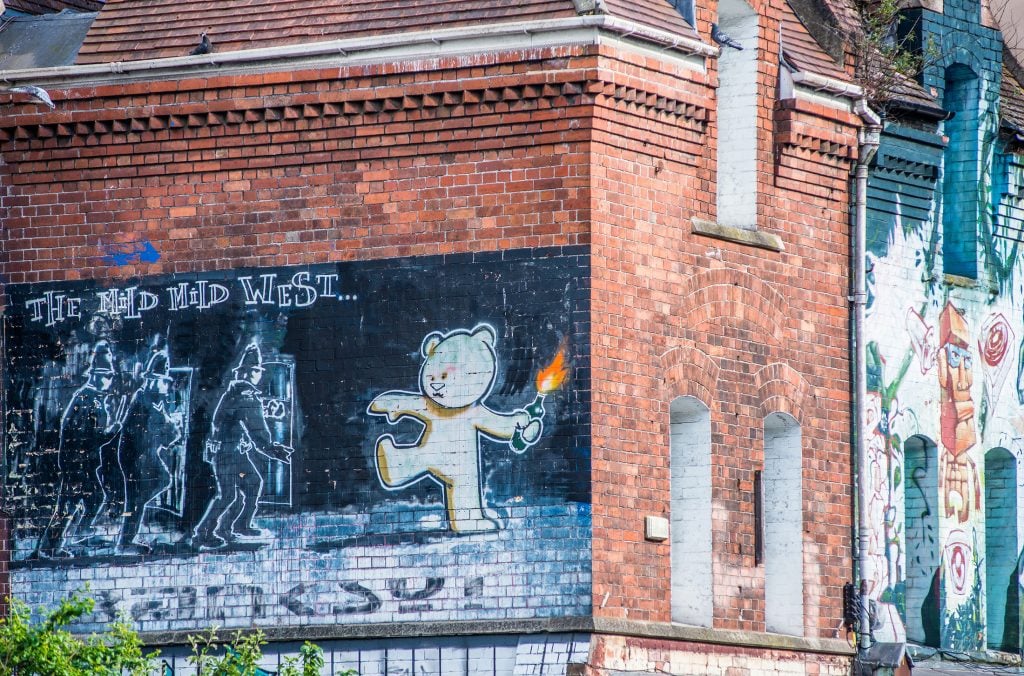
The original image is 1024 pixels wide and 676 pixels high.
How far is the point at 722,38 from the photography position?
77.5 feet

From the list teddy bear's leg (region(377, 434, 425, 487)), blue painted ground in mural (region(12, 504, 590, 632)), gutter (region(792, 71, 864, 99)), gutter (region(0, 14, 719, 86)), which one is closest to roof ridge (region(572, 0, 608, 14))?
gutter (region(0, 14, 719, 86))

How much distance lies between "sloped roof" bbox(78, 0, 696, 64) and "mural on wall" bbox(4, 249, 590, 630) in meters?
2.30

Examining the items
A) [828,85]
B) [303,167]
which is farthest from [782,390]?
[303,167]

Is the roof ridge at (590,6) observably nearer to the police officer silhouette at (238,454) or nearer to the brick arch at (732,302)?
the brick arch at (732,302)

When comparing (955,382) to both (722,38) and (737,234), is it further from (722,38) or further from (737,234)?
(722,38)

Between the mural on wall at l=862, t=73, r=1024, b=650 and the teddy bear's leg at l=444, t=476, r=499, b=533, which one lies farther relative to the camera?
the mural on wall at l=862, t=73, r=1024, b=650

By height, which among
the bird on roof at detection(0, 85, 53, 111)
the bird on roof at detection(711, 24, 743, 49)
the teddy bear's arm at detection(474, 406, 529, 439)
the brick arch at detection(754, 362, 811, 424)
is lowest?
the teddy bear's arm at detection(474, 406, 529, 439)

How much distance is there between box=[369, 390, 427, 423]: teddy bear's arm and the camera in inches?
854

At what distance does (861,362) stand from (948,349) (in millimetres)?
2845

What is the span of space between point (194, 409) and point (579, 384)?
394cm

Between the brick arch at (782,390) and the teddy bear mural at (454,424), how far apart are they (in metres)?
3.14

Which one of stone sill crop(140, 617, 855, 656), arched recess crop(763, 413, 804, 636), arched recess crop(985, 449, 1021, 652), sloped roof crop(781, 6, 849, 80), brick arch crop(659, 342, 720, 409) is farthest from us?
arched recess crop(985, 449, 1021, 652)

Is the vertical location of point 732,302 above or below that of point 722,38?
below

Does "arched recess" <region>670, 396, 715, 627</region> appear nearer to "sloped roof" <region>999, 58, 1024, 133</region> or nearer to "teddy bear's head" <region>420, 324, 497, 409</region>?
"teddy bear's head" <region>420, 324, 497, 409</region>
